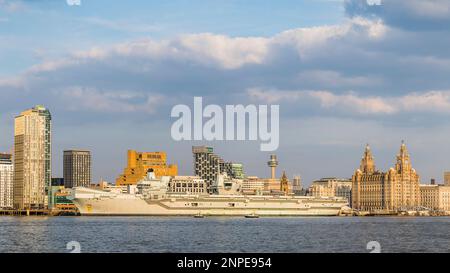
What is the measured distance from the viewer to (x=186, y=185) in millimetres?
177875

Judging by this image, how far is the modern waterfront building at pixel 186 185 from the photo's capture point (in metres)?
176

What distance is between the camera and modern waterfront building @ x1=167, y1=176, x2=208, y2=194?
17625 centimetres

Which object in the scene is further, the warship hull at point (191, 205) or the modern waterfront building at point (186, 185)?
the modern waterfront building at point (186, 185)

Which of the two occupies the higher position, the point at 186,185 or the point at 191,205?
the point at 186,185

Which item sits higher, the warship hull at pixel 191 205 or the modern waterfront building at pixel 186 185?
the modern waterfront building at pixel 186 185

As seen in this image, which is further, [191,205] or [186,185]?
[186,185]

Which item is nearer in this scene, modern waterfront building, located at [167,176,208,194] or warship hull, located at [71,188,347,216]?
warship hull, located at [71,188,347,216]

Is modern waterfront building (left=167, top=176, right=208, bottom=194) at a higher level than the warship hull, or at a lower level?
higher
